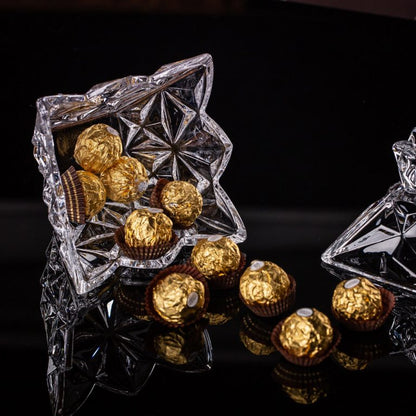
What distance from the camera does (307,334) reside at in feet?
3.57

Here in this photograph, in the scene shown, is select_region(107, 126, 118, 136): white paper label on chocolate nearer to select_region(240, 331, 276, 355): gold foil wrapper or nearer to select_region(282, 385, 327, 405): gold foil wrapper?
select_region(240, 331, 276, 355): gold foil wrapper

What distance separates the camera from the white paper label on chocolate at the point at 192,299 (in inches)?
46.5

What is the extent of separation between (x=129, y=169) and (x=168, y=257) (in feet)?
0.65

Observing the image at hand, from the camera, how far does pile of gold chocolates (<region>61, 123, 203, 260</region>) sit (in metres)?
1.33

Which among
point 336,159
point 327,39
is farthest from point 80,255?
point 327,39

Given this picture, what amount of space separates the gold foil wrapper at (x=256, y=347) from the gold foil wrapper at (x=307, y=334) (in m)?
0.06

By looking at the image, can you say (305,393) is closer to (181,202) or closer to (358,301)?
(358,301)

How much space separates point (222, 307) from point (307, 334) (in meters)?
0.23

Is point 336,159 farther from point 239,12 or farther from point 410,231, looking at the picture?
point 239,12

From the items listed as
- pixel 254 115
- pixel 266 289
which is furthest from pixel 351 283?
pixel 254 115

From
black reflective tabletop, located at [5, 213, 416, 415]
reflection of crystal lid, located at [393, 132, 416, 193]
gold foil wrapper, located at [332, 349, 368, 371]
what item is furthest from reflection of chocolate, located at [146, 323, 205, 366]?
reflection of crystal lid, located at [393, 132, 416, 193]

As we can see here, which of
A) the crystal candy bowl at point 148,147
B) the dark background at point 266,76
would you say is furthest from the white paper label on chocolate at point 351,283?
the dark background at point 266,76

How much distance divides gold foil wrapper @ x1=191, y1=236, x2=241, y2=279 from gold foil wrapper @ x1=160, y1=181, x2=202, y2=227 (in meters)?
0.12

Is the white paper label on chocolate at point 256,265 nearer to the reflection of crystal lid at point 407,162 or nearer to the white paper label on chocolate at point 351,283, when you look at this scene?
the white paper label on chocolate at point 351,283
